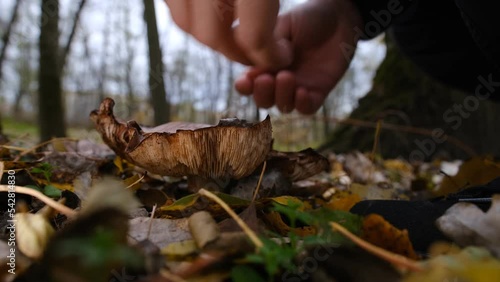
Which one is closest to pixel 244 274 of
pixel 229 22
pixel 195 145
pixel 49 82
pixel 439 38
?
pixel 195 145

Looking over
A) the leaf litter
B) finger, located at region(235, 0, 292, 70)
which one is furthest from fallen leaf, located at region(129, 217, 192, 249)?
finger, located at region(235, 0, 292, 70)

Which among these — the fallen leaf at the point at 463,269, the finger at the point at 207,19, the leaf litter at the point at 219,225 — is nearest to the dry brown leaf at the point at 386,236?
the leaf litter at the point at 219,225

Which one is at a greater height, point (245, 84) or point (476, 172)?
point (245, 84)

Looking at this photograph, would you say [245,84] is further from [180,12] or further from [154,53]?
[154,53]

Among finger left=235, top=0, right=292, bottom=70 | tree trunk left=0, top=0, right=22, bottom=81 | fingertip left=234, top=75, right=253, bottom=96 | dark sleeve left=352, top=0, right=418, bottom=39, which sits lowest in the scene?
fingertip left=234, top=75, right=253, bottom=96

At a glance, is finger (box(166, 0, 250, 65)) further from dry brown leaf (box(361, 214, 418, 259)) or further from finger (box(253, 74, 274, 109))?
dry brown leaf (box(361, 214, 418, 259))

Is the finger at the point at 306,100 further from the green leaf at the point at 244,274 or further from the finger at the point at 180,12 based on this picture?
the green leaf at the point at 244,274
